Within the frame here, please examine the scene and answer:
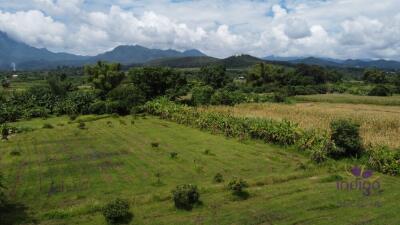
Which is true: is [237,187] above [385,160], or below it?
below

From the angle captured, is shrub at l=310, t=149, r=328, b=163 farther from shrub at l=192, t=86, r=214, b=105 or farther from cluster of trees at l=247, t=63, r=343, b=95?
cluster of trees at l=247, t=63, r=343, b=95

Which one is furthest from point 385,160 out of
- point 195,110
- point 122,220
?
point 195,110

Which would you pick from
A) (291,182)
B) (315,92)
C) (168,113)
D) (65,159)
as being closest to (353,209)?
(291,182)

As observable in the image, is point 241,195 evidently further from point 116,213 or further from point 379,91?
point 379,91

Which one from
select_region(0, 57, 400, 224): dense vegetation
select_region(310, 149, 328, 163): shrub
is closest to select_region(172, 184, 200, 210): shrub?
select_region(0, 57, 400, 224): dense vegetation

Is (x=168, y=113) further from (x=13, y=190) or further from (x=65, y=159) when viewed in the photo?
(x=13, y=190)

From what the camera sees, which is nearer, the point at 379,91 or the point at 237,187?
the point at 237,187
